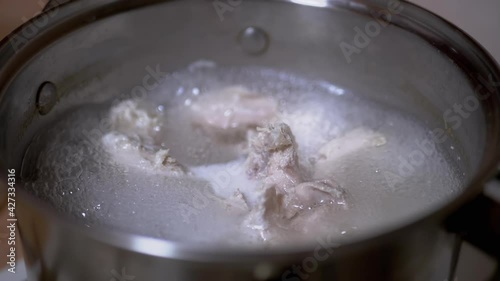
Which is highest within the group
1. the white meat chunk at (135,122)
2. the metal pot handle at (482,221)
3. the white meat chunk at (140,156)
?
the white meat chunk at (135,122)

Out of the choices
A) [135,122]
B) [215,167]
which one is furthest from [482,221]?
[135,122]

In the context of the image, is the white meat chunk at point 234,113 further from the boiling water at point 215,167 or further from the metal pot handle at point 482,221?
the metal pot handle at point 482,221

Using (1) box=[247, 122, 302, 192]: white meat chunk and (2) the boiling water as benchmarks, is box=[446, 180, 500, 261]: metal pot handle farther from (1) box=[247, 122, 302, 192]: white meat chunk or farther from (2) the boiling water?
(1) box=[247, 122, 302, 192]: white meat chunk

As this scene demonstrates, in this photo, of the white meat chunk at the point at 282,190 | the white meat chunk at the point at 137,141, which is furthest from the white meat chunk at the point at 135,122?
the white meat chunk at the point at 282,190

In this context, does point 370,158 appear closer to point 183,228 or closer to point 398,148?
point 398,148

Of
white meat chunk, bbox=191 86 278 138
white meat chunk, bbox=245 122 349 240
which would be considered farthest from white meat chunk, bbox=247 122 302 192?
white meat chunk, bbox=191 86 278 138

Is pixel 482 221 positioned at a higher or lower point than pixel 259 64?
lower

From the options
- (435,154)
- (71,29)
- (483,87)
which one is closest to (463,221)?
(483,87)

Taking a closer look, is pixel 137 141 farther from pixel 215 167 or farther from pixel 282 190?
pixel 282 190
